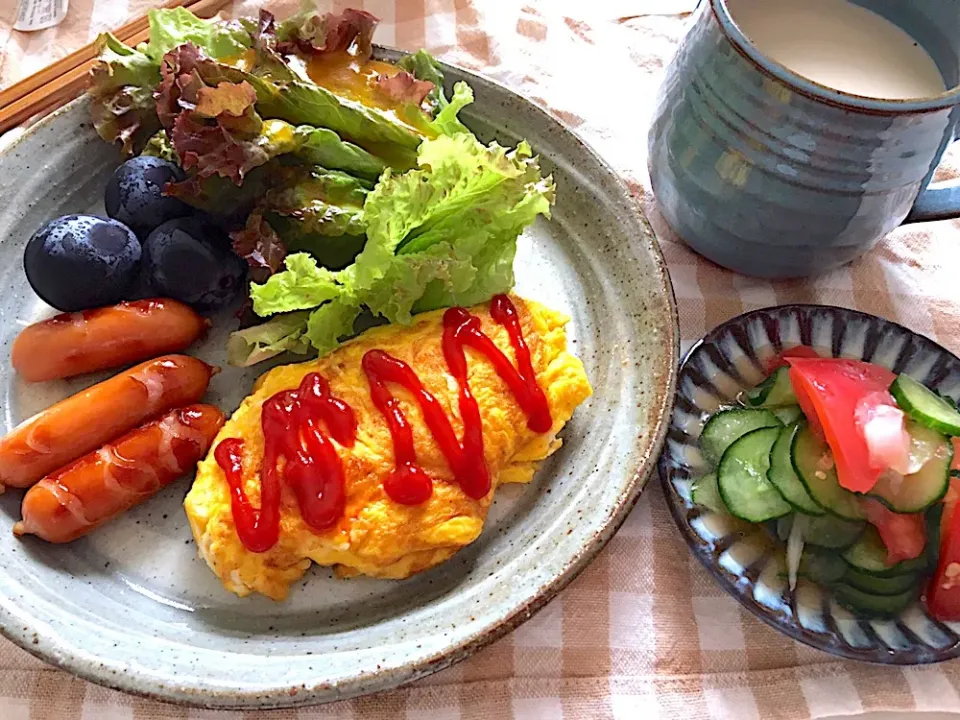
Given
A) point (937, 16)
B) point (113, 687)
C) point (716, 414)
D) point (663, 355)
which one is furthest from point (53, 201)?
point (937, 16)

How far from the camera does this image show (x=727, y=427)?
2014mm

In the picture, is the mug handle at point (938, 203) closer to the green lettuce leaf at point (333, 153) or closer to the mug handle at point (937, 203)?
the mug handle at point (937, 203)

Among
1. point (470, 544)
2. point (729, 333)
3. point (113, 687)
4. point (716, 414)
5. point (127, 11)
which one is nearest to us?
point (113, 687)

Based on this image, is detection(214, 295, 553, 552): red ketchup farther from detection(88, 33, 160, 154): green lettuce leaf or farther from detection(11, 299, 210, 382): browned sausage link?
detection(88, 33, 160, 154): green lettuce leaf

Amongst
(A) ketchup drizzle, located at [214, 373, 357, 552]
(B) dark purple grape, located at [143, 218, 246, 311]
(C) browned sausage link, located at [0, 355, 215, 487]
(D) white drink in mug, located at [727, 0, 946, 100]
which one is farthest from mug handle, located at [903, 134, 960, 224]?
(C) browned sausage link, located at [0, 355, 215, 487]

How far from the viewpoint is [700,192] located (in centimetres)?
223

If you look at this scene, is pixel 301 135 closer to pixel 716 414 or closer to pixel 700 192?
pixel 700 192

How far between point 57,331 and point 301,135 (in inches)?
29.0

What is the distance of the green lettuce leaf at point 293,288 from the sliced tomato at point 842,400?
107cm

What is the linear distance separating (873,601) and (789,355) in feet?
2.11

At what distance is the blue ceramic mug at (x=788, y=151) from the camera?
1.88m

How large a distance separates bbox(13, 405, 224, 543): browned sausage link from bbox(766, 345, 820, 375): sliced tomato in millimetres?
1350

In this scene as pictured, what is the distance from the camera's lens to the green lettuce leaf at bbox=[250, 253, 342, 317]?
6.23ft

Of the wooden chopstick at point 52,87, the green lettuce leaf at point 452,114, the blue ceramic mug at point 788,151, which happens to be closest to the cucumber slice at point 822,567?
the blue ceramic mug at point 788,151
